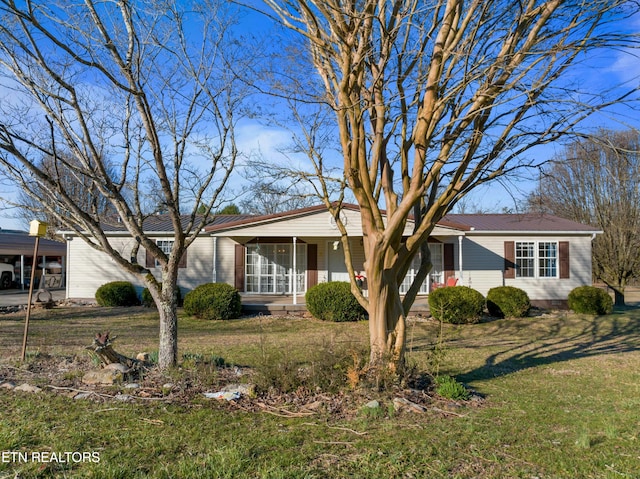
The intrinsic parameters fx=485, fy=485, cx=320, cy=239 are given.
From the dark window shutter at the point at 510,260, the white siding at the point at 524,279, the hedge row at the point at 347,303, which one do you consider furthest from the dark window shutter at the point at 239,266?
the dark window shutter at the point at 510,260

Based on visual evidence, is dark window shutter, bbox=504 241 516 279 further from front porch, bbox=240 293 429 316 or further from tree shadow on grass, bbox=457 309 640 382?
front porch, bbox=240 293 429 316

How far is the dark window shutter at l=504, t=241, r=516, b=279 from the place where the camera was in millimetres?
17375

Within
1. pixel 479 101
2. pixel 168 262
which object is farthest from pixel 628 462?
pixel 168 262

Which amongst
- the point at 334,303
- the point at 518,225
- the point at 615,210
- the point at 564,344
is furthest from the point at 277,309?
the point at 615,210

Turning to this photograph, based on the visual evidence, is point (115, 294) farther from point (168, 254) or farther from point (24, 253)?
point (24, 253)

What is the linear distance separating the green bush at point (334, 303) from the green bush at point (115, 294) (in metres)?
6.96

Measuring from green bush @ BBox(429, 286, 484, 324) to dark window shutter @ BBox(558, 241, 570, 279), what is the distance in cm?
518

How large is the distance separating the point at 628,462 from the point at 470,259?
47.0 feet

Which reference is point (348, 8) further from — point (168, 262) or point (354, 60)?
point (168, 262)

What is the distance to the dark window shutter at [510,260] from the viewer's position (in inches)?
684

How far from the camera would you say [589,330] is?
12906 mm

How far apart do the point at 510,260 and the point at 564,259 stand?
1.90 metres

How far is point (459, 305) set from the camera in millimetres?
13727

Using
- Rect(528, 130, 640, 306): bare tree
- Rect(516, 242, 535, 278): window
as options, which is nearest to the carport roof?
Rect(516, 242, 535, 278): window
